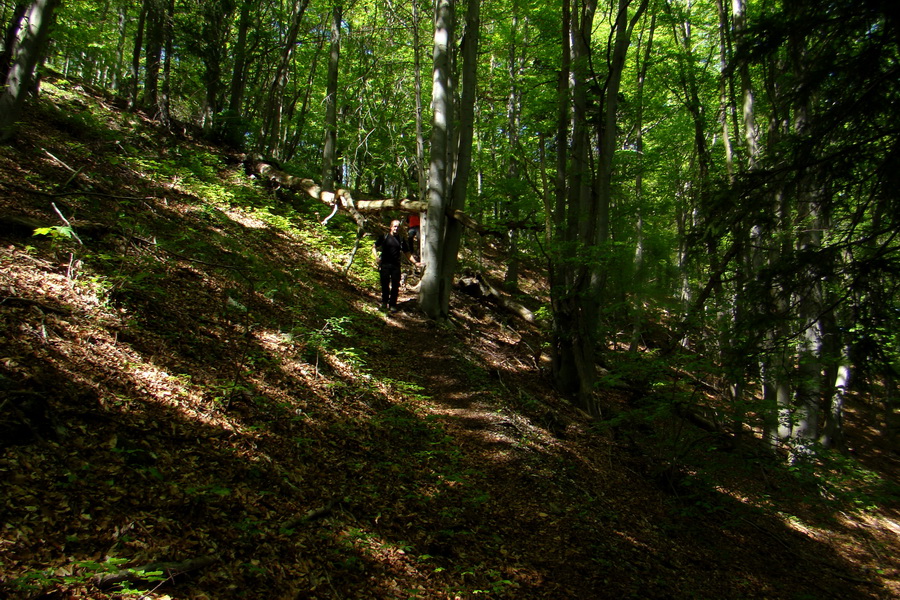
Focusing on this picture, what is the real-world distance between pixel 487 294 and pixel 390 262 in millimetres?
4975

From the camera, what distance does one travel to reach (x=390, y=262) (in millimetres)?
9430

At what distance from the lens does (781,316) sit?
13.1ft

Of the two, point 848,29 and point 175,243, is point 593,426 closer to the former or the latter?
point 848,29

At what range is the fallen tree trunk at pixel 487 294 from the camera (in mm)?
13266

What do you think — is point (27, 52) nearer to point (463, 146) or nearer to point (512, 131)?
point (463, 146)

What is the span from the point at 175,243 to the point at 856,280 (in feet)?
25.3

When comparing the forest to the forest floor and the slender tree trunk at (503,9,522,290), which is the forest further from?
the slender tree trunk at (503,9,522,290)

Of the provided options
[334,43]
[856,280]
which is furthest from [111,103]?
[856,280]

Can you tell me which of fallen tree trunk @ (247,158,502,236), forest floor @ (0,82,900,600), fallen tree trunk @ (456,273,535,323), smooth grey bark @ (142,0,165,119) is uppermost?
smooth grey bark @ (142,0,165,119)

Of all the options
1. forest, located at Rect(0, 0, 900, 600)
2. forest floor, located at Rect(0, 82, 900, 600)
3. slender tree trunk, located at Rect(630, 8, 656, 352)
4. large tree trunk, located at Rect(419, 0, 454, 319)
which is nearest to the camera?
forest floor, located at Rect(0, 82, 900, 600)

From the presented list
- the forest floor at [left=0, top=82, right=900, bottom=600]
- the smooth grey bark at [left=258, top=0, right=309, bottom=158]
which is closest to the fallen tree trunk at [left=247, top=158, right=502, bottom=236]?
the forest floor at [left=0, top=82, right=900, bottom=600]

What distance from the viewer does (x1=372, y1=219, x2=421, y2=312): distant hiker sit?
931cm

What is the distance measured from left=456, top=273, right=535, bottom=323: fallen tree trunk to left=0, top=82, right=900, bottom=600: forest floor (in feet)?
13.2

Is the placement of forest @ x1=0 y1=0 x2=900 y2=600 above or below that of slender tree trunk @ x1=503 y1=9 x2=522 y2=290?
below
